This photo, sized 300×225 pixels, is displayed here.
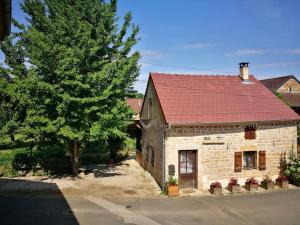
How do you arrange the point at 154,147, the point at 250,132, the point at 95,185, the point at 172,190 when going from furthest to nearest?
1. the point at 154,147
2. the point at 250,132
3. the point at 95,185
4. the point at 172,190

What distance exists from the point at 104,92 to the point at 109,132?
7.13 feet

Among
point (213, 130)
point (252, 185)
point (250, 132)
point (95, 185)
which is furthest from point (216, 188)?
point (95, 185)

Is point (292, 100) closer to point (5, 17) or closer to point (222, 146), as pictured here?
point (222, 146)

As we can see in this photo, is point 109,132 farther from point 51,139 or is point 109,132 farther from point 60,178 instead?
point 60,178

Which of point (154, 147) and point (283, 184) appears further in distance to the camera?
point (154, 147)

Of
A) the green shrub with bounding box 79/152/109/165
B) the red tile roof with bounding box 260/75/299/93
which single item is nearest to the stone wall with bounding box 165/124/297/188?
the green shrub with bounding box 79/152/109/165

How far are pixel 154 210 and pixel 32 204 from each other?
540cm

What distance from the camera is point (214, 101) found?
1806 cm

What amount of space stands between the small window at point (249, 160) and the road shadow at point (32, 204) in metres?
9.72

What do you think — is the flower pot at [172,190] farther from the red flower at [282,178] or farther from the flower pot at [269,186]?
the red flower at [282,178]

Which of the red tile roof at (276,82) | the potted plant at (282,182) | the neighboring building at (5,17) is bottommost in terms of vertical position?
the potted plant at (282,182)

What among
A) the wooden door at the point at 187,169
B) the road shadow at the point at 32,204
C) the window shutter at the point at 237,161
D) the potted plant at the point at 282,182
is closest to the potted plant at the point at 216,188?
the wooden door at the point at 187,169

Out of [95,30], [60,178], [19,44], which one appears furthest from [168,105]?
[19,44]

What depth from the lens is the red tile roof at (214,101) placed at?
1670 cm
